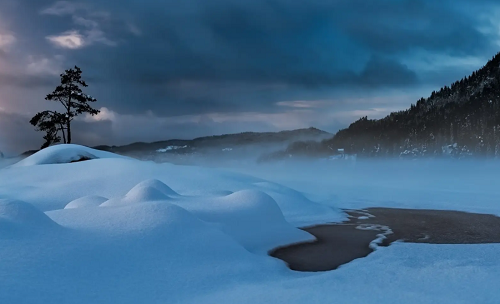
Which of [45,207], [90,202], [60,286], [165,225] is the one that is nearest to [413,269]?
[165,225]

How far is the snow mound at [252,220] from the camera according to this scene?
1179 cm

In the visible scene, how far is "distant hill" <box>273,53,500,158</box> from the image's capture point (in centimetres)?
9606

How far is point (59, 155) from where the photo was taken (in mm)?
28156

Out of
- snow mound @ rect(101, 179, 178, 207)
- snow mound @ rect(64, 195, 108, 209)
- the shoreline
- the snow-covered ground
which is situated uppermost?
snow mound @ rect(101, 179, 178, 207)

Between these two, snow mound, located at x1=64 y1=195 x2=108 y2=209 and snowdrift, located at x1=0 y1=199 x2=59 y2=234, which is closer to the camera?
snowdrift, located at x1=0 y1=199 x2=59 y2=234

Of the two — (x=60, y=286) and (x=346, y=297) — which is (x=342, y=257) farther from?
(x=60, y=286)

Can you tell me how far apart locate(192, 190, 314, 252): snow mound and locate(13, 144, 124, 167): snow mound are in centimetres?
1835

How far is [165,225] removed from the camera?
9.27 meters

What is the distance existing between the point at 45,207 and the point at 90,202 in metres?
5.69

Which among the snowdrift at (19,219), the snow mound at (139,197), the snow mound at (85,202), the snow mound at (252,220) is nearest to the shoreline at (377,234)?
the snow mound at (252,220)

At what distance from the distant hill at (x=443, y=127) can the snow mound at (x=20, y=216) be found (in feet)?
327

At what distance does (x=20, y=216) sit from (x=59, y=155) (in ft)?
72.0

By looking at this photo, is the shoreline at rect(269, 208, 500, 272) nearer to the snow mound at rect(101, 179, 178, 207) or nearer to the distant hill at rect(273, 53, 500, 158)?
the snow mound at rect(101, 179, 178, 207)

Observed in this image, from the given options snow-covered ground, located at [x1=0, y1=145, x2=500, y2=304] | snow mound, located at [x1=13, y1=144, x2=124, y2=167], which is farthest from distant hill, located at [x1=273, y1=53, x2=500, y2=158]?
snow-covered ground, located at [x1=0, y1=145, x2=500, y2=304]
